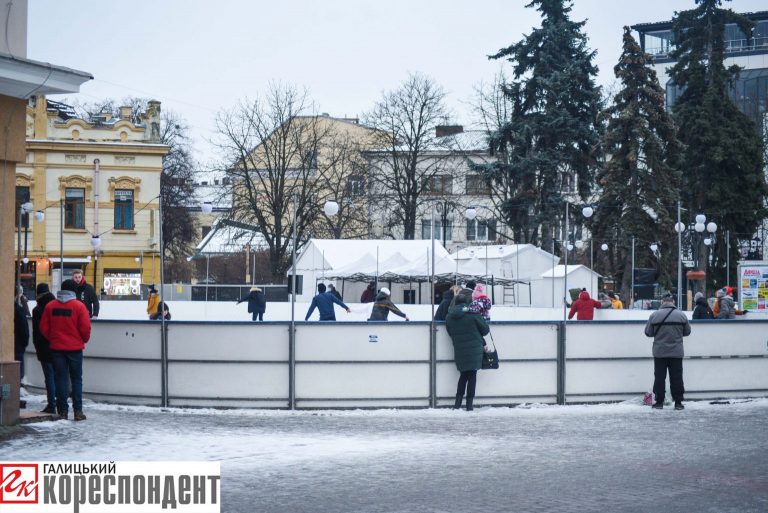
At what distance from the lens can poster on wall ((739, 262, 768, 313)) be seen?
31.4m

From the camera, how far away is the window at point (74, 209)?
5441cm

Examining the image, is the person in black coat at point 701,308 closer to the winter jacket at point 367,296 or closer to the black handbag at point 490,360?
the black handbag at point 490,360

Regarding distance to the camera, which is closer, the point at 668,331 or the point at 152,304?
the point at 668,331

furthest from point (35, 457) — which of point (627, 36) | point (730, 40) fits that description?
point (730, 40)

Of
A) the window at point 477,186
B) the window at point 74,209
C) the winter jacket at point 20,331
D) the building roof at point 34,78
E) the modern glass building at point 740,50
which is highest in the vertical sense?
the modern glass building at point 740,50

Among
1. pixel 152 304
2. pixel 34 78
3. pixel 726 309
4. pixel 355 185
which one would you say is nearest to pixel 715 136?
pixel 355 185

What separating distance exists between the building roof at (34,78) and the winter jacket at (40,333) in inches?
127

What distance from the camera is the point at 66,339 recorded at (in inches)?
595

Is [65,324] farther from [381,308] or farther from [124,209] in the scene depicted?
[124,209]

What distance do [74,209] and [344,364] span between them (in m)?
40.4

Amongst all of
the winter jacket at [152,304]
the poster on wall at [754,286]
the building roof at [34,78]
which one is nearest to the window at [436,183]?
the winter jacket at [152,304]

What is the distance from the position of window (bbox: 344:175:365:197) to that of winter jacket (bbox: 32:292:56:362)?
4444 centimetres

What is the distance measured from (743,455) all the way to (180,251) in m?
63.2

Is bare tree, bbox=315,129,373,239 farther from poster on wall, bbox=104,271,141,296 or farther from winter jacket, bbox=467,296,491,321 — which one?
winter jacket, bbox=467,296,491,321
